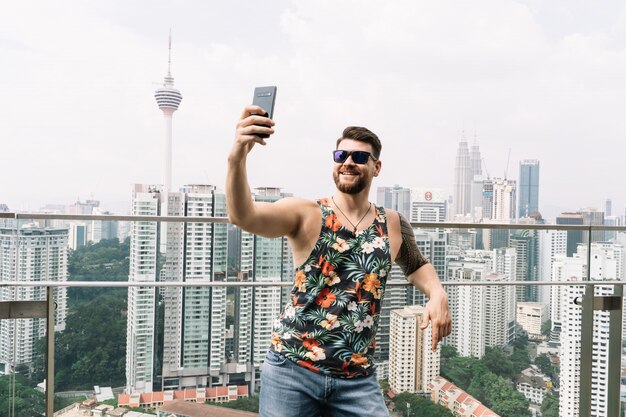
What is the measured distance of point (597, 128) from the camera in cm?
4525

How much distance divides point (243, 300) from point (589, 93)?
52496 mm

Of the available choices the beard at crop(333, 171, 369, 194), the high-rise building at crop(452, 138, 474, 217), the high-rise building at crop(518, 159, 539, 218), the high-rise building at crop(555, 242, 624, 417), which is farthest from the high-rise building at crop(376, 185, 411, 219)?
the high-rise building at crop(452, 138, 474, 217)

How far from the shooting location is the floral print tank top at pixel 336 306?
5.13 feet

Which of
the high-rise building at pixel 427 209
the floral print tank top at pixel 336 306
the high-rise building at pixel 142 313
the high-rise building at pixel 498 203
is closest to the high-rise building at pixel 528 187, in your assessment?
the high-rise building at pixel 498 203

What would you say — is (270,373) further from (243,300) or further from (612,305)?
(612,305)

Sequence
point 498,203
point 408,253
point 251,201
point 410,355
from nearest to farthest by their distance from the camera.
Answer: point 251,201
point 408,253
point 410,355
point 498,203

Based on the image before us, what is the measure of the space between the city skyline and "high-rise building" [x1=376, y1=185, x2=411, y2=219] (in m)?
29.3

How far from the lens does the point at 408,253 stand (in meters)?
1.92

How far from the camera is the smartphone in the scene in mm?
1537

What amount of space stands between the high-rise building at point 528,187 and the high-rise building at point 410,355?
82.3 feet

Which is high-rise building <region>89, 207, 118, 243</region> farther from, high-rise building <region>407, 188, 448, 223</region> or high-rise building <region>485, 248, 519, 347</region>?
high-rise building <region>485, 248, 519, 347</region>

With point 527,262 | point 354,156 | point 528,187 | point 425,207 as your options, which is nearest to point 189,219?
point 354,156

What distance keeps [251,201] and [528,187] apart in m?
35.4

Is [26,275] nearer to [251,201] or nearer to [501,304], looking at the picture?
[251,201]
